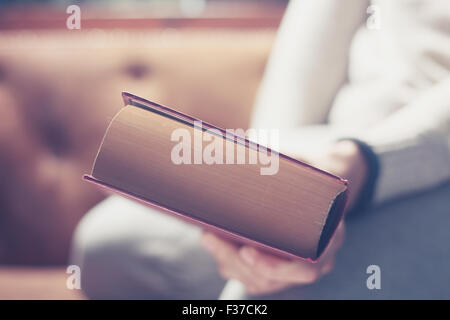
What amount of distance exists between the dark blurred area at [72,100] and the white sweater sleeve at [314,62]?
12.0 inches

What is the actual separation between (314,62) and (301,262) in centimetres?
30

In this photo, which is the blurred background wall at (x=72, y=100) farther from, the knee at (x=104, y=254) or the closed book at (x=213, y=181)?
the closed book at (x=213, y=181)

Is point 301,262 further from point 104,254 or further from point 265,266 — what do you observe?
point 104,254

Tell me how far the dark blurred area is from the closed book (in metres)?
0.58

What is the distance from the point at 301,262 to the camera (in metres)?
0.34

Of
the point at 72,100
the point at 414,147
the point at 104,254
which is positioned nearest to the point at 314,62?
the point at 414,147

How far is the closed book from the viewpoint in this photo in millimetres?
302

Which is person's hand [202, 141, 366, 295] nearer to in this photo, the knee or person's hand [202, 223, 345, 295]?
person's hand [202, 223, 345, 295]

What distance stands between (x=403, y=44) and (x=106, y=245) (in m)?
0.37

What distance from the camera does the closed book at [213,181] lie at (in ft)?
0.99

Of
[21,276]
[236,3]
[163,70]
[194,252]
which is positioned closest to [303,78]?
[194,252]

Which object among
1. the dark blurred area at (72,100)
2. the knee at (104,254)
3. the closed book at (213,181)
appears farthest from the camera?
the dark blurred area at (72,100)

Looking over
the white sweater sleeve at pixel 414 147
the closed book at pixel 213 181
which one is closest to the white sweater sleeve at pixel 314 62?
the white sweater sleeve at pixel 414 147

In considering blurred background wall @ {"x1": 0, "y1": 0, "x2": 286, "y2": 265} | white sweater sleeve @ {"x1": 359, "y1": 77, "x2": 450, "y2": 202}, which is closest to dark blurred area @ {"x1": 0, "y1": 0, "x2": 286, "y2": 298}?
blurred background wall @ {"x1": 0, "y1": 0, "x2": 286, "y2": 265}
